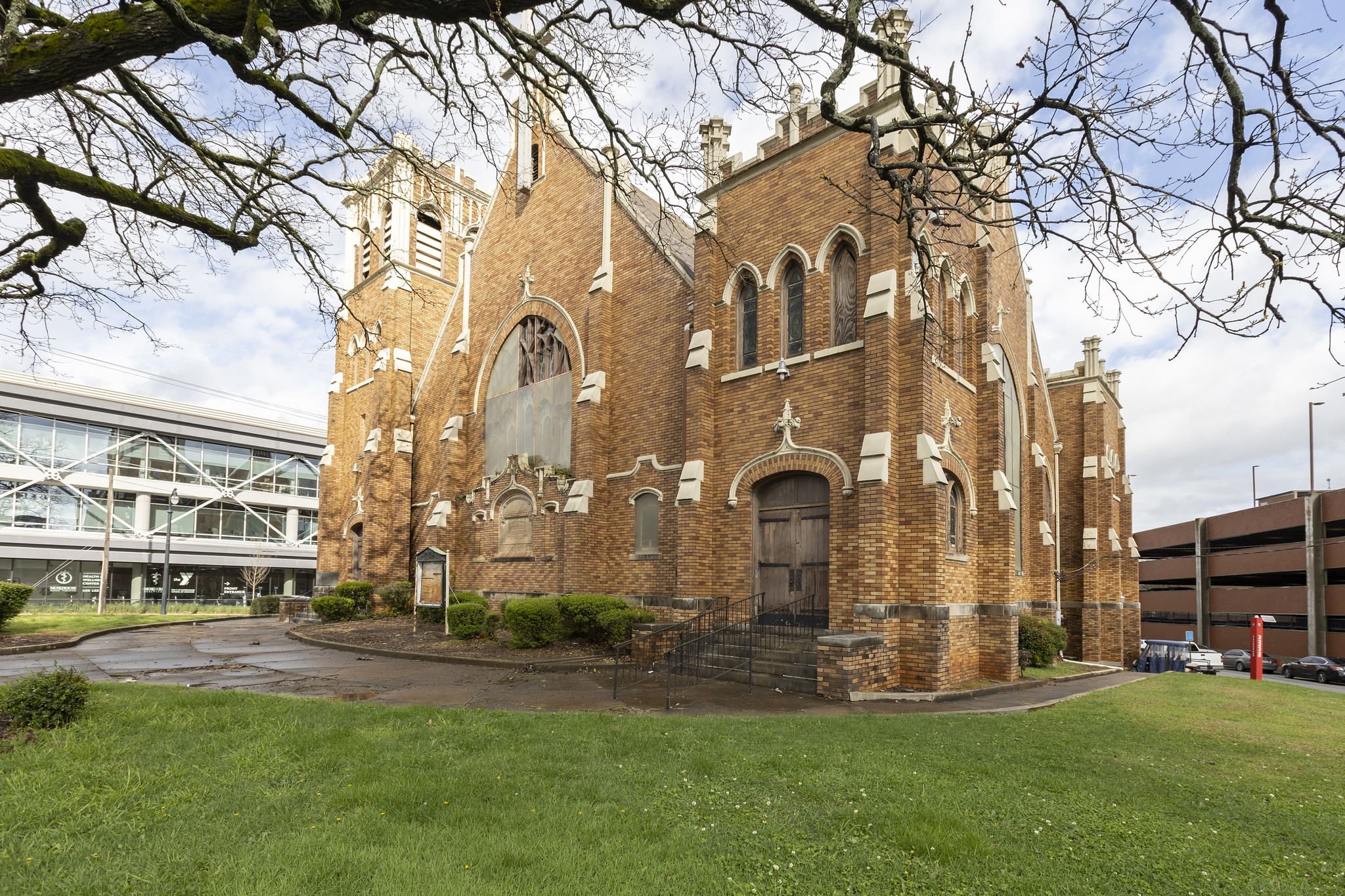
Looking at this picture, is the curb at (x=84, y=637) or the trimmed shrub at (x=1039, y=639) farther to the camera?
the trimmed shrub at (x=1039, y=639)

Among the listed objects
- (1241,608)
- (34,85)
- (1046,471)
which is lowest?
(1241,608)

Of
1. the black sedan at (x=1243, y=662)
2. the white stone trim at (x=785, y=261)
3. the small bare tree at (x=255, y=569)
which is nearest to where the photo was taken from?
the white stone trim at (x=785, y=261)

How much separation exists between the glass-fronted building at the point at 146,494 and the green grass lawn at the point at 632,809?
130 feet

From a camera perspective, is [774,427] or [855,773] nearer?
[855,773]

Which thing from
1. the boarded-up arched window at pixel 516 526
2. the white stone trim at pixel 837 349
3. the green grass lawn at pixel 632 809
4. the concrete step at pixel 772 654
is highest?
the white stone trim at pixel 837 349

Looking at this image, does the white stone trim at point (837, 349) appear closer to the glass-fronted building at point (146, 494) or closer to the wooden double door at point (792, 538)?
the wooden double door at point (792, 538)

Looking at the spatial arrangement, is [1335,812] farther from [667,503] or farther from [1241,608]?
[1241,608]

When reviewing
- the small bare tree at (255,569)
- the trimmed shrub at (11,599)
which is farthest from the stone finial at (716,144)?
the small bare tree at (255,569)

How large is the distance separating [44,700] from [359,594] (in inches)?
706

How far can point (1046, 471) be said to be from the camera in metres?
20.4

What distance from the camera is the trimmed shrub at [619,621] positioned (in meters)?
15.0

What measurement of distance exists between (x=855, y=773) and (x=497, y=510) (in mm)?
15847

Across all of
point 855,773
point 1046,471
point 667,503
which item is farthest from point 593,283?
point 855,773

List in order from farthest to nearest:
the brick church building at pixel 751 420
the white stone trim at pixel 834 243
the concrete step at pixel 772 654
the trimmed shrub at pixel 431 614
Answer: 1. the trimmed shrub at pixel 431 614
2. the white stone trim at pixel 834 243
3. the brick church building at pixel 751 420
4. the concrete step at pixel 772 654
